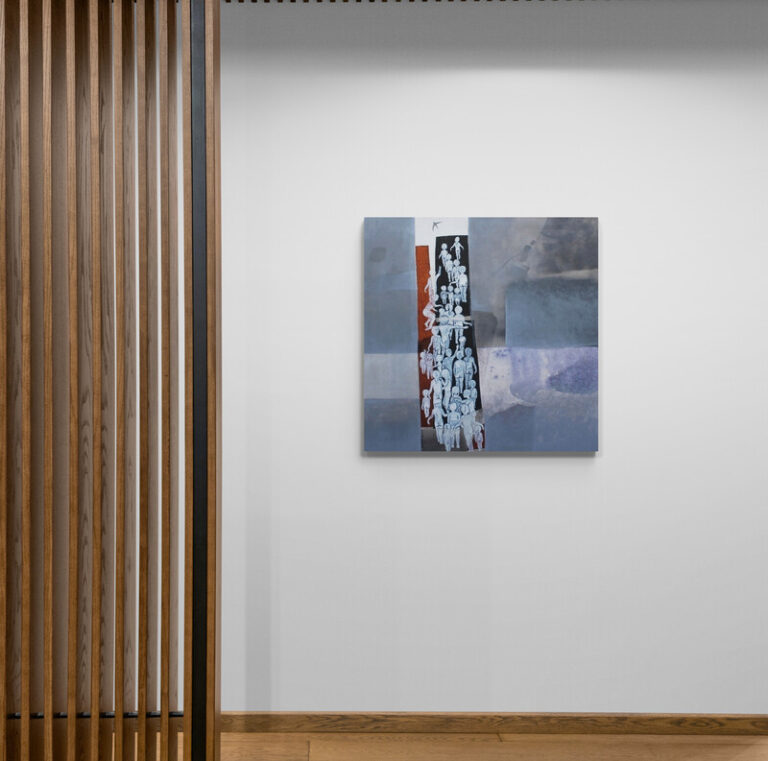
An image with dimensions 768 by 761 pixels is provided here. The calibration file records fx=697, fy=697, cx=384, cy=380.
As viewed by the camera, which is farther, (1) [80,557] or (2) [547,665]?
(2) [547,665]

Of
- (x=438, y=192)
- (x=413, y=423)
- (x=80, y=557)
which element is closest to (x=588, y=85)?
(x=438, y=192)

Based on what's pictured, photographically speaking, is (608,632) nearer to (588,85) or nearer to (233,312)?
(233,312)

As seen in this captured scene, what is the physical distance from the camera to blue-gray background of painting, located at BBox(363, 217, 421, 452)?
249cm

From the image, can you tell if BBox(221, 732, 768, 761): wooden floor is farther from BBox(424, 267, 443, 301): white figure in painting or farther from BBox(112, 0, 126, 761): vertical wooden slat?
BBox(424, 267, 443, 301): white figure in painting

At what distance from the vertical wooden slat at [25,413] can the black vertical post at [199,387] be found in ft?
1.31

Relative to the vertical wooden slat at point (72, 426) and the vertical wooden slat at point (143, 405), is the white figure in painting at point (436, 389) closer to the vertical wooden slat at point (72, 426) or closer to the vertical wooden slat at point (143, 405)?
the vertical wooden slat at point (143, 405)

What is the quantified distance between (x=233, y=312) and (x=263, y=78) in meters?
0.85

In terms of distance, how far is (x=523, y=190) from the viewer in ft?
8.27

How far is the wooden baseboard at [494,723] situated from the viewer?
2500 millimetres

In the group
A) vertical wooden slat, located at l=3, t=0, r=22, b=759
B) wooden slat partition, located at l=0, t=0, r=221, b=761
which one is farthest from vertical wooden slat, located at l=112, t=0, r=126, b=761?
vertical wooden slat, located at l=3, t=0, r=22, b=759

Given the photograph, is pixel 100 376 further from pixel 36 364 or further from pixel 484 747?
pixel 484 747

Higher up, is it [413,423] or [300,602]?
[413,423]

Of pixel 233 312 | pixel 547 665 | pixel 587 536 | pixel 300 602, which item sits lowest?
pixel 547 665

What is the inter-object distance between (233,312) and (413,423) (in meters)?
0.76
